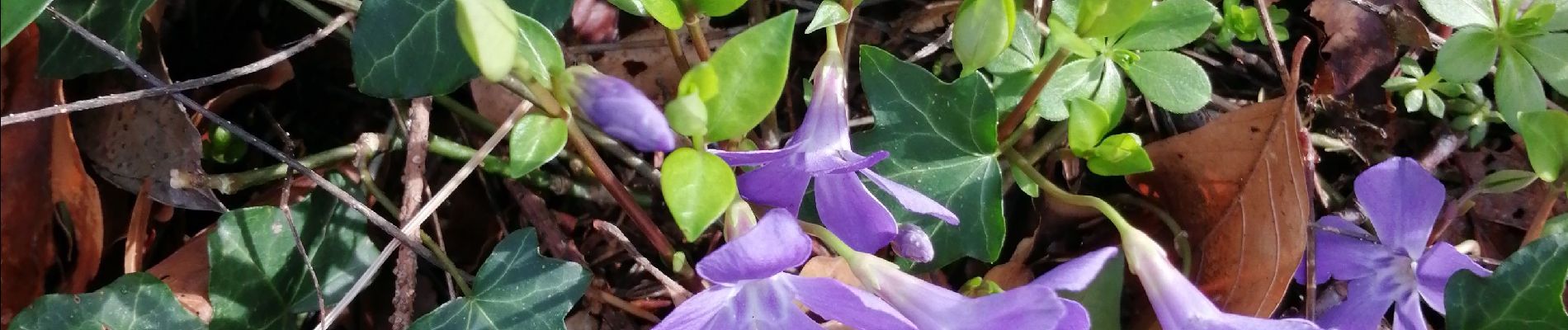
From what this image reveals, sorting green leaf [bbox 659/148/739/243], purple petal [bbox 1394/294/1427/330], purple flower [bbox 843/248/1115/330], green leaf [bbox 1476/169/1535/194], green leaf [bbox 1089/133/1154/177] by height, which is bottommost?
purple petal [bbox 1394/294/1427/330]

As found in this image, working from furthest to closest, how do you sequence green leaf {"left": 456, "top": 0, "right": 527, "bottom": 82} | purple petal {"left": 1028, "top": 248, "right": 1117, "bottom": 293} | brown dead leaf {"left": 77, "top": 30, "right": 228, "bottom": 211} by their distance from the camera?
1. brown dead leaf {"left": 77, "top": 30, "right": 228, "bottom": 211}
2. purple petal {"left": 1028, "top": 248, "right": 1117, "bottom": 293}
3. green leaf {"left": 456, "top": 0, "right": 527, "bottom": 82}

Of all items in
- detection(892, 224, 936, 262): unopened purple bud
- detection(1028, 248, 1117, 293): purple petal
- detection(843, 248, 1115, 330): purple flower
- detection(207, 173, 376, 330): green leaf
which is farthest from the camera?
detection(207, 173, 376, 330): green leaf

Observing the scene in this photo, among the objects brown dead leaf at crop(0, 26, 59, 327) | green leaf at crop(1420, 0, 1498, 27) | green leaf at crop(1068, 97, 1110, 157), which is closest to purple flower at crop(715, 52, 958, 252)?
green leaf at crop(1068, 97, 1110, 157)

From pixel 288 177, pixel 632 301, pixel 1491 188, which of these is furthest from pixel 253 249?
pixel 1491 188

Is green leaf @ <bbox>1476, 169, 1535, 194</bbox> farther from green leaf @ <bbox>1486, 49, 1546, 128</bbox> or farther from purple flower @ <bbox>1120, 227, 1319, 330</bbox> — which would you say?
purple flower @ <bbox>1120, 227, 1319, 330</bbox>

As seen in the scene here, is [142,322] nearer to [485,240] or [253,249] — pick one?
[253,249]

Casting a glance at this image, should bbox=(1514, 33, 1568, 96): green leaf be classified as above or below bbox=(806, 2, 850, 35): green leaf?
below

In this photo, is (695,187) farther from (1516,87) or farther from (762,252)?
(1516,87)

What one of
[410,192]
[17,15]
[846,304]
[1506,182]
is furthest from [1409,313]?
[17,15]
